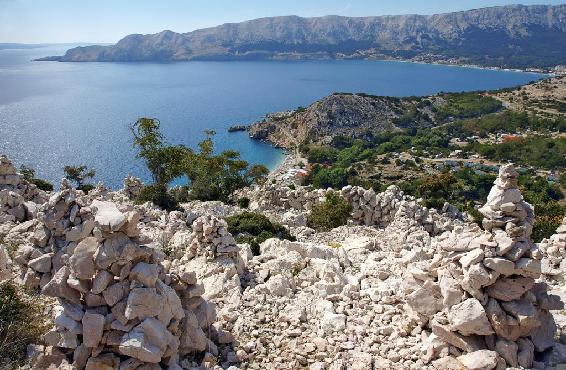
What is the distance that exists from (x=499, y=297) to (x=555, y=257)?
10165 mm

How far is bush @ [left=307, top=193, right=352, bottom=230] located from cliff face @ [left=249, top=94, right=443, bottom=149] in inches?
Result: 3661

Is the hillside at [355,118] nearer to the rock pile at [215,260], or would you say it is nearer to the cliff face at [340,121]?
the cliff face at [340,121]

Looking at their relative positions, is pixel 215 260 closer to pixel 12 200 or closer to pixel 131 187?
pixel 12 200

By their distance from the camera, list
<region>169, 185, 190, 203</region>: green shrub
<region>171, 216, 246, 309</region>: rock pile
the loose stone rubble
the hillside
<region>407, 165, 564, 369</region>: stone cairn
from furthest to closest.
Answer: the hillside < <region>169, 185, 190, 203</region>: green shrub < the loose stone rubble < <region>171, 216, 246, 309</region>: rock pile < <region>407, 165, 564, 369</region>: stone cairn

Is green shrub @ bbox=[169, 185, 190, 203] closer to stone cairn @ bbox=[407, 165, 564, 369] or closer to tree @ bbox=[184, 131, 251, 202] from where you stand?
tree @ bbox=[184, 131, 251, 202]

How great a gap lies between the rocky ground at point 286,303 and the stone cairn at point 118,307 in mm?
27

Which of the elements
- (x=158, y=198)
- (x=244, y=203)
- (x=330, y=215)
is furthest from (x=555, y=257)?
(x=244, y=203)

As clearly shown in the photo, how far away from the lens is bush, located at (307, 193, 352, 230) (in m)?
31.0

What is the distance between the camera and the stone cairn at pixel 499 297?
10.9 m

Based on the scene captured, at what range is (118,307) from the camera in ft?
33.4

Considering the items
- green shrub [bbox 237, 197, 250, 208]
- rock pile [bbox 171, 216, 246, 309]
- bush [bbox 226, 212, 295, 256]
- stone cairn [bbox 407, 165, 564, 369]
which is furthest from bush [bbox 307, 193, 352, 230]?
stone cairn [bbox 407, 165, 564, 369]

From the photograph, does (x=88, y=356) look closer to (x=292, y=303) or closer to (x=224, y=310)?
(x=224, y=310)

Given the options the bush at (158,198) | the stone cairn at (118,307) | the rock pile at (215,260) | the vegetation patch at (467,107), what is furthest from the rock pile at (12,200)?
the vegetation patch at (467,107)

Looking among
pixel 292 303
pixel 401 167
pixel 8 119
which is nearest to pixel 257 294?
pixel 292 303
